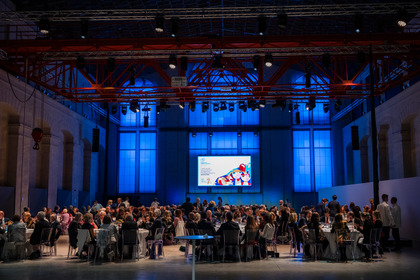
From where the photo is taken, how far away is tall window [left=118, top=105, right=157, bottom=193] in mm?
29031

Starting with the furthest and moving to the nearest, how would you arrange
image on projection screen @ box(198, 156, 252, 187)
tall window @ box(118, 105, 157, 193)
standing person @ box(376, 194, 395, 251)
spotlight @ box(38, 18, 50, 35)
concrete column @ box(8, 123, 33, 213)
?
tall window @ box(118, 105, 157, 193) < image on projection screen @ box(198, 156, 252, 187) < concrete column @ box(8, 123, 33, 213) < spotlight @ box(38, 18, 50, 35) < standing person @ box(376, 194, 395, 251)

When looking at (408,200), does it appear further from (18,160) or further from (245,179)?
(18,160)

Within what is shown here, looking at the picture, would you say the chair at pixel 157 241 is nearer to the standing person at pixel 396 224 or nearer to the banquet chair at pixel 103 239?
the banquet chair at pixel 103 239

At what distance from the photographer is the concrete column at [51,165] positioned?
20.5 meters

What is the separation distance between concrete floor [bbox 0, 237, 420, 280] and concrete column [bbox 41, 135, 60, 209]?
10.0 m

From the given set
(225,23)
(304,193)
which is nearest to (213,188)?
(304,193)

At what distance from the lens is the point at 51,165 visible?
2081 centimetres

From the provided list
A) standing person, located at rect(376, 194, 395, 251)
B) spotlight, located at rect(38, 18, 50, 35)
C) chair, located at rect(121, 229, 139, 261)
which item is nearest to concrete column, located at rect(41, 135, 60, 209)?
spotlight, located at rect(38, 18, 50, 35)

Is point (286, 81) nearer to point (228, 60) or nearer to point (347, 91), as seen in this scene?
point (347, 91)

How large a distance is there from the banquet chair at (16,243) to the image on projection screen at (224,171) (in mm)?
16834

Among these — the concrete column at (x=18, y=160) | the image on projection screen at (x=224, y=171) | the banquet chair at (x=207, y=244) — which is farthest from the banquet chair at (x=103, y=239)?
the image on projection screen at (x=224, y=171)

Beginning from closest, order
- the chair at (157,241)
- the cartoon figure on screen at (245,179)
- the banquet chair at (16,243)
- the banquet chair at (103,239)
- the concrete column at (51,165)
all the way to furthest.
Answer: the banquet chair at (103,239), the banquet chair at (16,243), the chair at (157,241), the concrete column at (51,165), the cartoon figure on screen at (245,179)

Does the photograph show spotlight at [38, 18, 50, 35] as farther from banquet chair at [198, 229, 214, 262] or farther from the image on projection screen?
the image on projection screen

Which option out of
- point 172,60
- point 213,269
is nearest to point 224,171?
point 172,60
